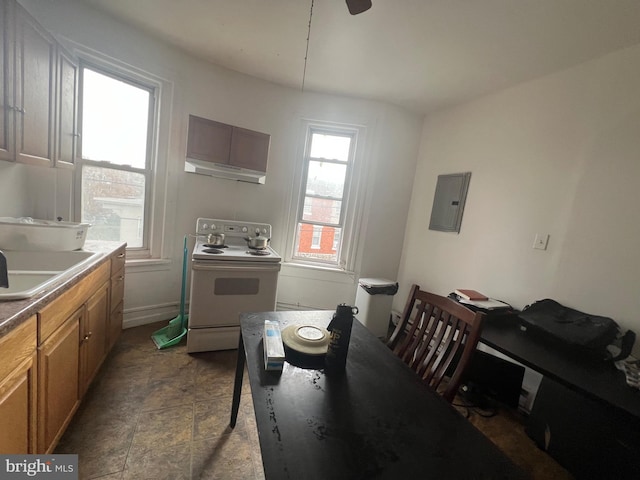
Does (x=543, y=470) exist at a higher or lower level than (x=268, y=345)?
lower

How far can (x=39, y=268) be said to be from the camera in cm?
146

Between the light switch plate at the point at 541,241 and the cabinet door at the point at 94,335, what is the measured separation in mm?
2941

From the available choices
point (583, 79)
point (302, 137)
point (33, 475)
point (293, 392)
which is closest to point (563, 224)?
point (583, 79)

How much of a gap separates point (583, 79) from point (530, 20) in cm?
66

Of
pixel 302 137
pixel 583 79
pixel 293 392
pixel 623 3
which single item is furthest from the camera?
pixel 302 137

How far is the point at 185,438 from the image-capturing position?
1.45m

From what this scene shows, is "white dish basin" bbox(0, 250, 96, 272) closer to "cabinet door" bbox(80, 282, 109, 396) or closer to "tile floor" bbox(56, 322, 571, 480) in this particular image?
"cabinet door" bbox(80, 282, 109, 396)

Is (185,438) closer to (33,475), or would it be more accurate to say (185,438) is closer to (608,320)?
(33,475)

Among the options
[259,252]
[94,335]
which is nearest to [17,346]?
[94,335]

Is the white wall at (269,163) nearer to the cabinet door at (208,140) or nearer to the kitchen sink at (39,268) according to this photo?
the cabinet door at (208,140)

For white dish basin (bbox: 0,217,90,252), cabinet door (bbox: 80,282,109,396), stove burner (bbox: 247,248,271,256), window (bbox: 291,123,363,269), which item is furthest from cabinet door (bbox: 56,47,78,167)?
window (bbox: 291,123,363,269)

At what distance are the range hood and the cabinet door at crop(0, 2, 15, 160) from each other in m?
1.09

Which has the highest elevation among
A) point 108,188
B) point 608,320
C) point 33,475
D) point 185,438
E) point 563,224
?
point 563,224

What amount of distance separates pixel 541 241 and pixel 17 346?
2851 mm
